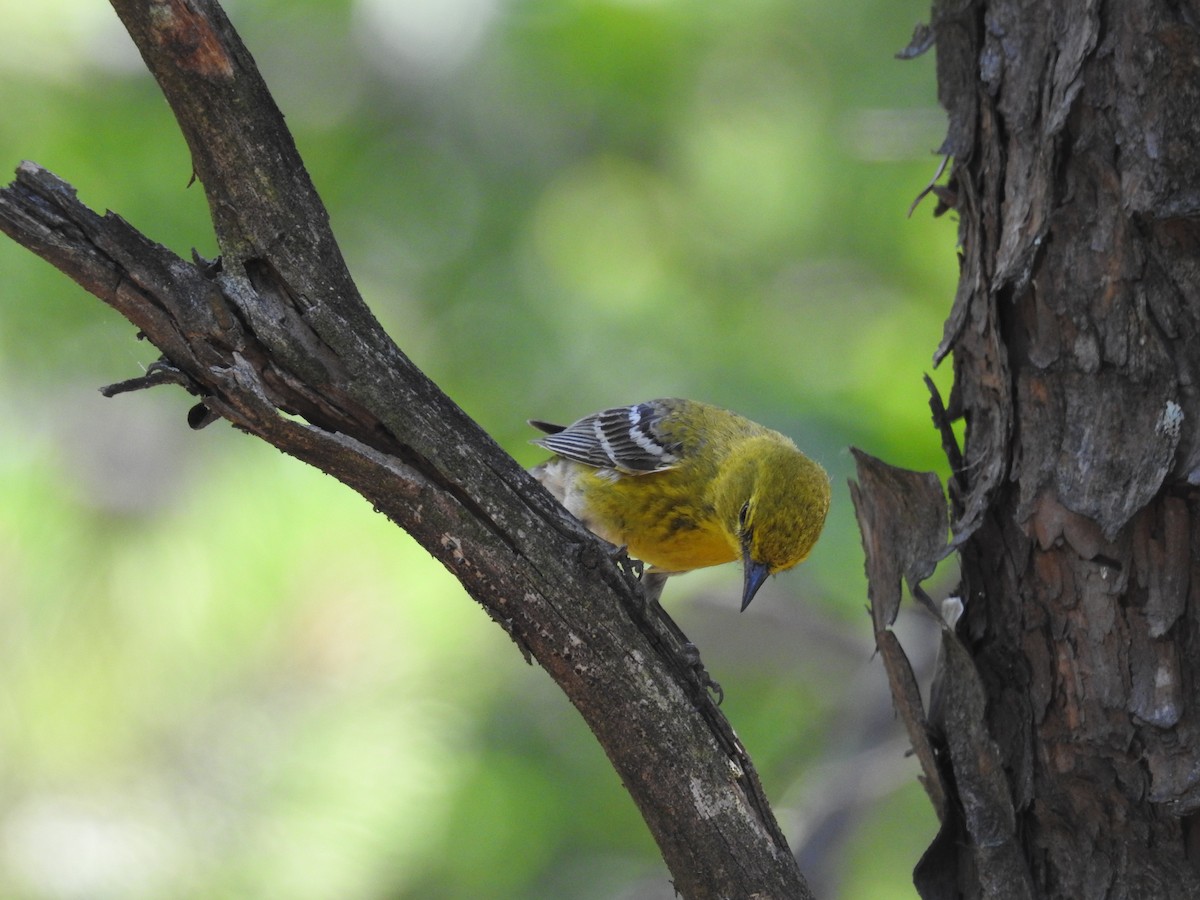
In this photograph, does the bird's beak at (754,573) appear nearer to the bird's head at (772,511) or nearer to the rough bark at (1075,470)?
the bird's head at (772,511)

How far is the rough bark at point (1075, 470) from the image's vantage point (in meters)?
2.34

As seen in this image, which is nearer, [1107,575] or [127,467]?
[1107,575]

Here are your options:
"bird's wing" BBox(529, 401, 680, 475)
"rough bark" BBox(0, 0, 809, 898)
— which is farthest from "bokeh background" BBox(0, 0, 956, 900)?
"rough bark" BBox(0, 0, 809, 898)

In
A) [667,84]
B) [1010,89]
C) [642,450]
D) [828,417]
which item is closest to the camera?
[1010,89]

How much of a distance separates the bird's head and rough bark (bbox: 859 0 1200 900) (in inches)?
44.5

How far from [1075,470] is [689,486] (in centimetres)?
215

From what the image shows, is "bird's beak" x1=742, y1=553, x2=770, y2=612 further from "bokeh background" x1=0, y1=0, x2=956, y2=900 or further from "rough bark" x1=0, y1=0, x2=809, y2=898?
"rough bark" x1=0, y1=0, x2=809, y2=898

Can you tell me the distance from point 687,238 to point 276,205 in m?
3.68

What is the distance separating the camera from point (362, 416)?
2152mm

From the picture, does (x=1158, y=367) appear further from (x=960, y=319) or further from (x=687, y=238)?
Result: (x=687, y=238)

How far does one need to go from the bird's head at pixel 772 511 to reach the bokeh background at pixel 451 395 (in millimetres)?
255

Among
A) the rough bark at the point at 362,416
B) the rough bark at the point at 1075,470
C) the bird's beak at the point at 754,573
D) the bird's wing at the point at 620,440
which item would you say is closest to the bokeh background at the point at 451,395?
the bird's wing at the point at 620,440

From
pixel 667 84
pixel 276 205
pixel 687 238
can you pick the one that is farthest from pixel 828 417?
pixel 276 205

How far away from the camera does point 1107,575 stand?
2414mm
